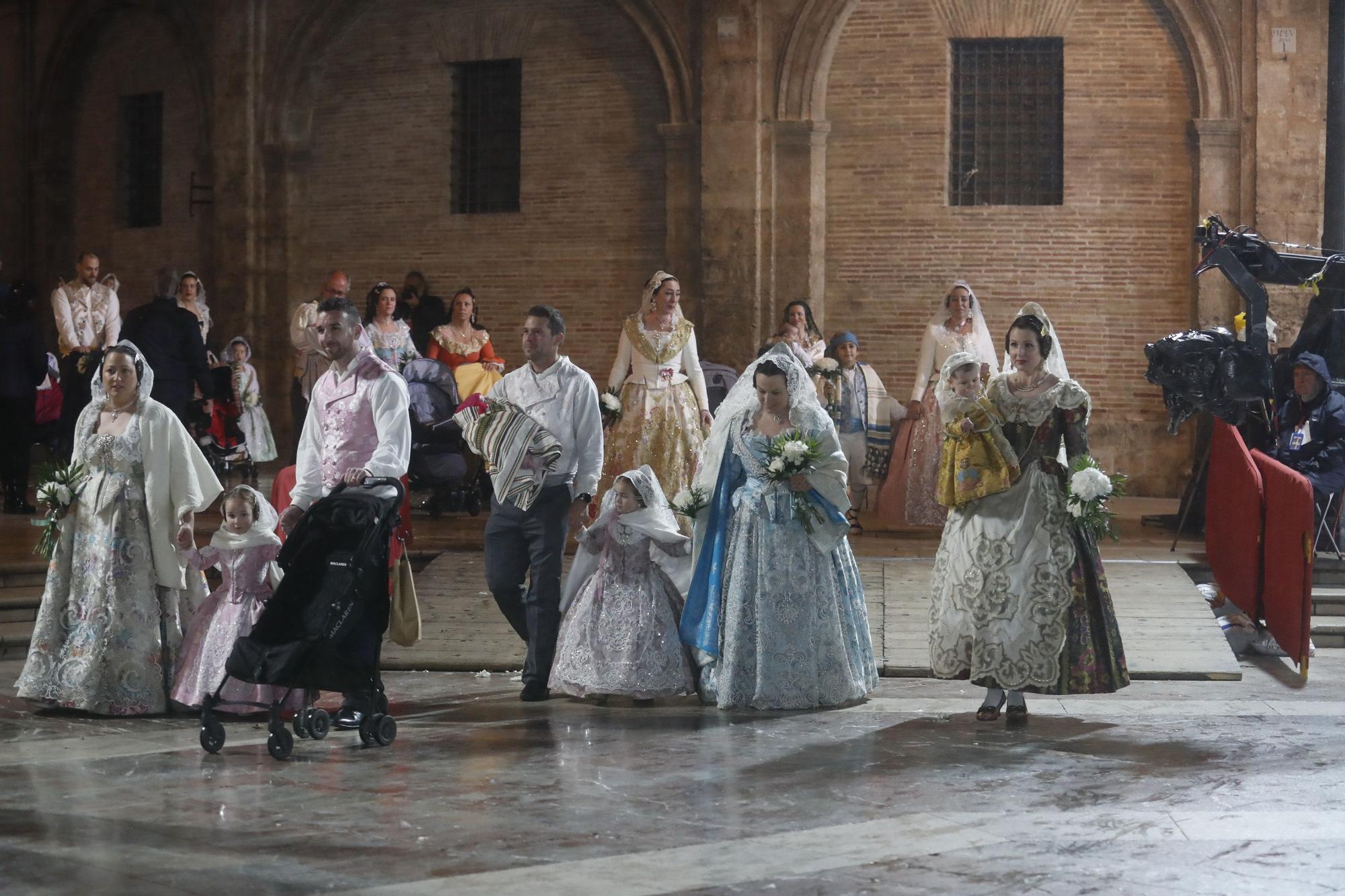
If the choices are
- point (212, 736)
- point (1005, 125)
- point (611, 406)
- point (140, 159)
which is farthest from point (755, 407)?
point (140, 159)

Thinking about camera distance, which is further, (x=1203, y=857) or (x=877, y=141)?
(x=877, y=141)

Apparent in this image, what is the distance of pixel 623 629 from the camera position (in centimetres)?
749

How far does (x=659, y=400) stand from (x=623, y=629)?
3140 mm

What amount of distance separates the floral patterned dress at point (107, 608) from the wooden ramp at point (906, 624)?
161 centimetres

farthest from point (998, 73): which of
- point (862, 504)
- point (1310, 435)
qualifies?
point (1310, 435)

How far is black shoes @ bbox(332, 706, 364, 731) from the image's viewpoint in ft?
22.6

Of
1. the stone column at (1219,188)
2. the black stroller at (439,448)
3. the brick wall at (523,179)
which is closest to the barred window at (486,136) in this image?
the brick wall at (523,179)

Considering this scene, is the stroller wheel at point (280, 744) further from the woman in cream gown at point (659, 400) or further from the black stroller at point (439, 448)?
the black stroller at point (439, 448)

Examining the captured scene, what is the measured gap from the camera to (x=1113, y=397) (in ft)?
48.5

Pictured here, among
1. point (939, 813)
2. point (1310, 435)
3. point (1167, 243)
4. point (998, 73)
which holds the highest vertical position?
point (998, 73)

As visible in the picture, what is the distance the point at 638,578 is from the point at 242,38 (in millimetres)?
10676

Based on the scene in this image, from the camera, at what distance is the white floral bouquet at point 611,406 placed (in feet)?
33.5

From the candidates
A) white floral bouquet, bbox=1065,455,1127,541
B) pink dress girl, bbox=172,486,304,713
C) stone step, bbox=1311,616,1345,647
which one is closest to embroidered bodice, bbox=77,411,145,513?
pink dress girl, bbox=172,486,304,713

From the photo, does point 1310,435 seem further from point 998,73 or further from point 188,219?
point 188,219
